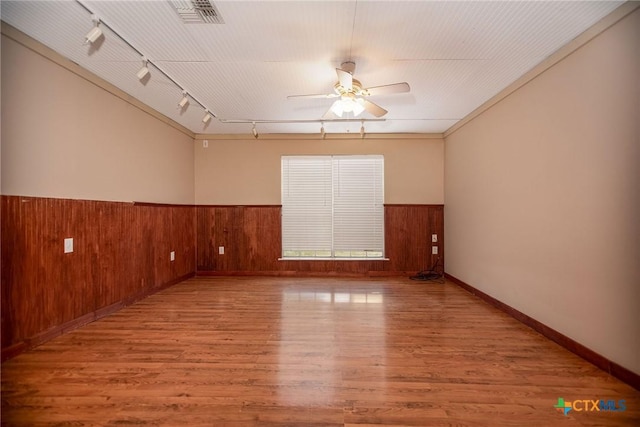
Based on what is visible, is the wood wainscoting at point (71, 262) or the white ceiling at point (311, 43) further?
the wood wainscoting at point (71, 262)

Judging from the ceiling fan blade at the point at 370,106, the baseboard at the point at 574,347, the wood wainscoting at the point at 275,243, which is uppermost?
the ceiling fan blade at the point at 370,106

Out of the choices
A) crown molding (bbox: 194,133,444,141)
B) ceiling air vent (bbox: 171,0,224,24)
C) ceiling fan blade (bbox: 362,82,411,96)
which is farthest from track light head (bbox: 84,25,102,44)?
crown molding (bbox: 194,133,444,141)

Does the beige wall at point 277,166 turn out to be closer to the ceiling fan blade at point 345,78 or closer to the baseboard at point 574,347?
the baseboard at point 574,347

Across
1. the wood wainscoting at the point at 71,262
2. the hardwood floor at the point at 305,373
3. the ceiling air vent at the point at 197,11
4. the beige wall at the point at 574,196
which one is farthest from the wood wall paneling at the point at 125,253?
the ceiling air vent at the point at 197,11

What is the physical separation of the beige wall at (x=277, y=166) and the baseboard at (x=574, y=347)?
2344 millimetres

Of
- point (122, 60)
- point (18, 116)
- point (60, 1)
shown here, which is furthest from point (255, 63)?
point (18, 116)

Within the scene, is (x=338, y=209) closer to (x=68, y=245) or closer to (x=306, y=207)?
(x=306, y=207)

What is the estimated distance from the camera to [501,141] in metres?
3.56

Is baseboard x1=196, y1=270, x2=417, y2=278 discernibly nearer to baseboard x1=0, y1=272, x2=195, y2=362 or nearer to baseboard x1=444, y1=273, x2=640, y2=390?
baseboard x1=0, y1=272, x2=195, y2=362

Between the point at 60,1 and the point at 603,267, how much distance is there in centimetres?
441

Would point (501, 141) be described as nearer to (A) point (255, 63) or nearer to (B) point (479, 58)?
(B) point (479, 58)

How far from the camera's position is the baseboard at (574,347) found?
2015mm

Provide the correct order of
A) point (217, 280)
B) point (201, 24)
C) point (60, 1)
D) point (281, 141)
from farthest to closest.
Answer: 1. point (281, 141)
2. point (217, 280)
3. point (201, 24)
4. point (60, 1)

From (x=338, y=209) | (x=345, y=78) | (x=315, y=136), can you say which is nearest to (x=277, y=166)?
(x=315, y=136)
